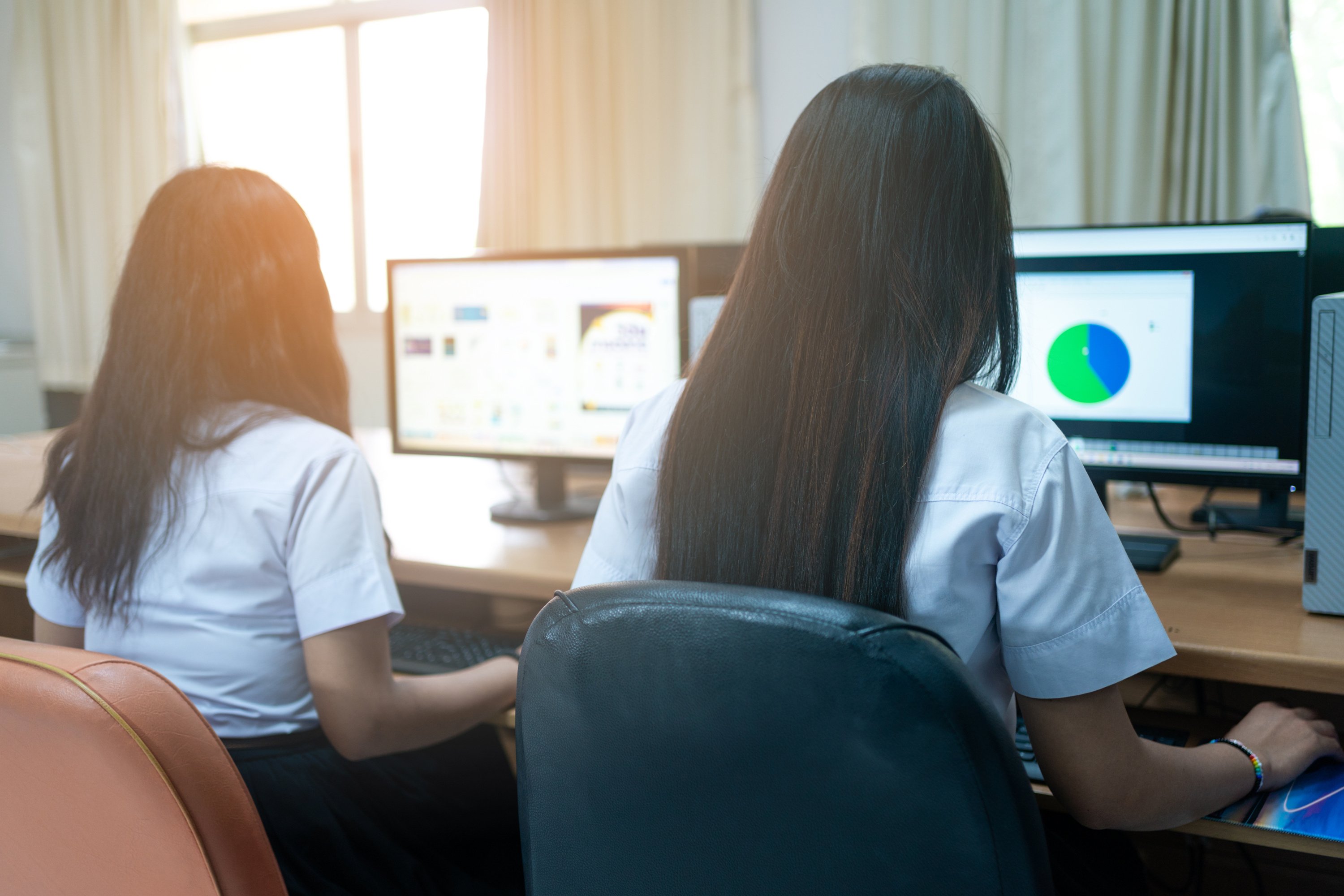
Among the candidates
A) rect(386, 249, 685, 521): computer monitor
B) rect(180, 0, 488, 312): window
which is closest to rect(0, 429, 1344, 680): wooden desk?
rect(386, 249, 685, 521): computer monitor

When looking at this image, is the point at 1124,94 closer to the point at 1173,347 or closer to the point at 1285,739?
the point at 1173,347

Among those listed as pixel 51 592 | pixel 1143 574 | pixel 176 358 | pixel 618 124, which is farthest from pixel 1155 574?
pixel 618 124

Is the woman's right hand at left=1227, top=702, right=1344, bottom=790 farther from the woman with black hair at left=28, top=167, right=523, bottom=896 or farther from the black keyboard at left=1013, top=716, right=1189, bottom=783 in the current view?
the woman with black hair at left=28, top=167, right=523, bottom=896

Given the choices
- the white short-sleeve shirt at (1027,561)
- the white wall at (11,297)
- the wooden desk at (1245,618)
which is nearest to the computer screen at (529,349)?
the wooden desk at (1245,618)

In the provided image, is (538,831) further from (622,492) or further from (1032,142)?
(1032,142)

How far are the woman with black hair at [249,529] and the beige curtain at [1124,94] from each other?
2.23 m

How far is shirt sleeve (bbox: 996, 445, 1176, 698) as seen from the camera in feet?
2.29

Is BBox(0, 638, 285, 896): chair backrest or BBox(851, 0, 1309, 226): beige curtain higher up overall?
BBox(851, 0, 1309, 226): beige curtain

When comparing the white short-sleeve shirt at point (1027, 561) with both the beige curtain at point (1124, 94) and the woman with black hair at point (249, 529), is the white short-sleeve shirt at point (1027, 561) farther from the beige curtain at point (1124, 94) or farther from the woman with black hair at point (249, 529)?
the beige curtain at point (1124, 94)

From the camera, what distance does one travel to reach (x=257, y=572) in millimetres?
1035

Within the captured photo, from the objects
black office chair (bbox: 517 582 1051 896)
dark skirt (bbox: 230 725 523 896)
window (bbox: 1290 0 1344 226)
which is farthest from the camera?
window (bbox: 1290 0 1344 226)

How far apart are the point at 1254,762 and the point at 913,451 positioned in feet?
1.51

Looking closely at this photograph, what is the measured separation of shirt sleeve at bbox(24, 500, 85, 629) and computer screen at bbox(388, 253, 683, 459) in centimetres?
64

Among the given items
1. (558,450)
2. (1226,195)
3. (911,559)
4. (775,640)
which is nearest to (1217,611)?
(911,559)
